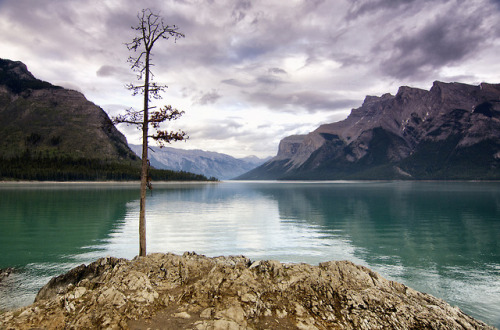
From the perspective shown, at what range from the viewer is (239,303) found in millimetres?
12711

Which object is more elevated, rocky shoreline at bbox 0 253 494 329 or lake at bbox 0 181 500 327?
rocky shoreline at bbox 0 253 494 329

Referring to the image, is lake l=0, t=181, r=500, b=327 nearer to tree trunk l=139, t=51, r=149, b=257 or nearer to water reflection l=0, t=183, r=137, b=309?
water reflection l=0, t=183, r=137, b=309

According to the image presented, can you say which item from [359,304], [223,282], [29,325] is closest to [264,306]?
[223,282]

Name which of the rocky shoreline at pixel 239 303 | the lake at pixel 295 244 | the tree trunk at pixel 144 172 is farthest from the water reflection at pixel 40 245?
the rocky shoreline at pixel 239 303

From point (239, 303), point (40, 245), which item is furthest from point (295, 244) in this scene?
point (40, 245)

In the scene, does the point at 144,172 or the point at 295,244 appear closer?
the point at 144,172

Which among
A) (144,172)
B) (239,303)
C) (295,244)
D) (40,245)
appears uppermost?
(144,172)

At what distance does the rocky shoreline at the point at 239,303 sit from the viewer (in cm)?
1184

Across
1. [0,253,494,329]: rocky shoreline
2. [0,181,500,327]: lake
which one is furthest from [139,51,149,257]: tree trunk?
[0,181,500,327]: lake

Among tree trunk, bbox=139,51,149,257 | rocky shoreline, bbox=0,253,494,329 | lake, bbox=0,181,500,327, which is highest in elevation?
tree trunk, bbox=139,51,149,257

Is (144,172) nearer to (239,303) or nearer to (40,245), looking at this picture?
(239,303)

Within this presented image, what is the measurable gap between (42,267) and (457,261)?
38331 millimetres

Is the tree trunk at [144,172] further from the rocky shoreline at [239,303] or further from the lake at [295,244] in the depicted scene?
the lake at [295,244]

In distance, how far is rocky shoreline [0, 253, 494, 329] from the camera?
1184 centimetres
